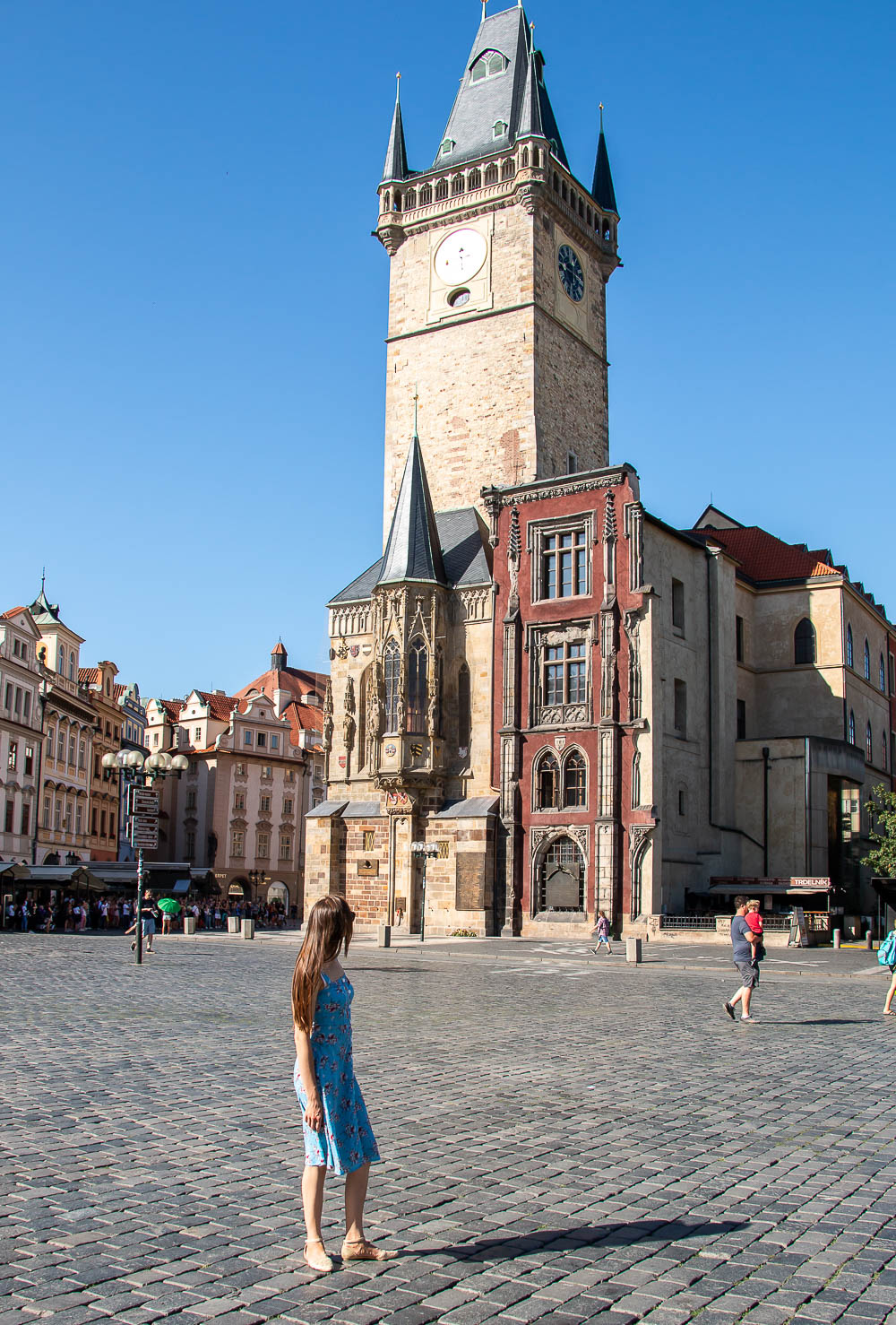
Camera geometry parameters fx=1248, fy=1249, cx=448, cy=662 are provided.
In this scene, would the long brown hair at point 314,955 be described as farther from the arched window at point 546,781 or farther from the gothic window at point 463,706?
the gothic window at point 463,706

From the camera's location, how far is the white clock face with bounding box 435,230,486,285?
175 feet

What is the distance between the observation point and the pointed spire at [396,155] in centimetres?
5656

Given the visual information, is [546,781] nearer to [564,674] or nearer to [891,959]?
[564,674]

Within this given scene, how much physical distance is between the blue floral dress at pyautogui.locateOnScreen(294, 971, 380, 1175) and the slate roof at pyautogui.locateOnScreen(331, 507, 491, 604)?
41.7 meters

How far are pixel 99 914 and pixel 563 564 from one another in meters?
24.3

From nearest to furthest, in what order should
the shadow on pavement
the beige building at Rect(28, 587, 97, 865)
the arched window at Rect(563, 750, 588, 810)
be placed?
the shadow on pavement → the arched window at Rect(563, 750, 588, 810) → the beige building at Rect(28, 587, 97, 865)

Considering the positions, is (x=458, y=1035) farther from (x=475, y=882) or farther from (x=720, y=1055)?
(x=475, y=882)

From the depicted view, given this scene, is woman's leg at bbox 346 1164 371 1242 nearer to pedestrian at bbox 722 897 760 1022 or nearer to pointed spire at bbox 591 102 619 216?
pedestrian at bbox 722 897 760 1022

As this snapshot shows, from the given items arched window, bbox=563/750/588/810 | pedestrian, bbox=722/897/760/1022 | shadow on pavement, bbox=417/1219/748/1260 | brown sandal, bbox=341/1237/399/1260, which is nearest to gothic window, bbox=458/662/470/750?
arched window, bbox=563/750/588/810

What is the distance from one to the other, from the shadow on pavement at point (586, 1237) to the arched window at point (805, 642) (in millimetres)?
48087

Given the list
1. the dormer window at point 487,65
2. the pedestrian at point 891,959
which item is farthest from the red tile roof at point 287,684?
the pedestrian at point 891,959

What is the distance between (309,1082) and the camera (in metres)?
5.57

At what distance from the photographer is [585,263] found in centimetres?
5703

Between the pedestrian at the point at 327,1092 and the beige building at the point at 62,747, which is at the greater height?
the beige building at the point at 62,747
